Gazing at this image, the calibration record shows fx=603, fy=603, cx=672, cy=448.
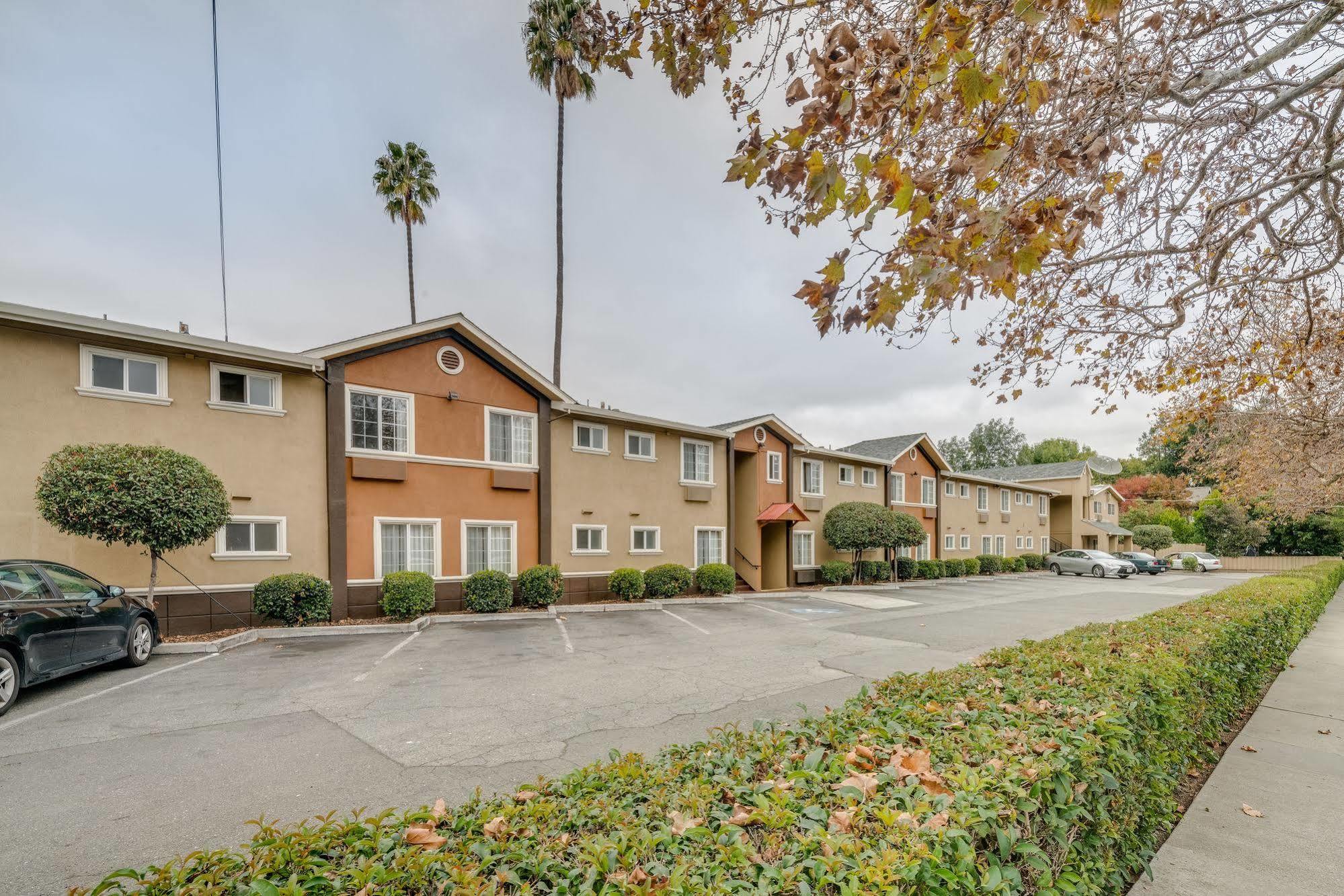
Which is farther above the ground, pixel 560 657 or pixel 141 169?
pixel 141 169

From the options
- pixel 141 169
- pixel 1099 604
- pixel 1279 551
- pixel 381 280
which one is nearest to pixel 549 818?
pixel 141 169

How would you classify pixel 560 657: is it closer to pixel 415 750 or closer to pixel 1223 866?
pixel 415 750

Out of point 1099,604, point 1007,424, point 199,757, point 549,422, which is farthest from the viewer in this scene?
point 1007,424

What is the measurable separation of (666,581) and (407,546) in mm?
7367

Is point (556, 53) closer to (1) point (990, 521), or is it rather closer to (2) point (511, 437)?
(2) point (511, 437)

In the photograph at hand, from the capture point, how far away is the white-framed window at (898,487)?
28.5m

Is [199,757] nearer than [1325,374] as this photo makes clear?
Yes

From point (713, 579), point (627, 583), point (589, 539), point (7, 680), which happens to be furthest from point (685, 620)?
point (7, 680)

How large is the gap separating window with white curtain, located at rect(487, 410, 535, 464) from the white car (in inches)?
1820

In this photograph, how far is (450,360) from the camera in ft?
49.7

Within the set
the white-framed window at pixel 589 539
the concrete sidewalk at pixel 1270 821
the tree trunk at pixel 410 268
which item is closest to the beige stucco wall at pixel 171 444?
the white-framed window at pixel 589 539

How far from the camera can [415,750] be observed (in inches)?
227

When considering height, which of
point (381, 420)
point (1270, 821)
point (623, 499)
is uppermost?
point (381, 420)

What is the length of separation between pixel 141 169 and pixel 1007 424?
85055 mm
